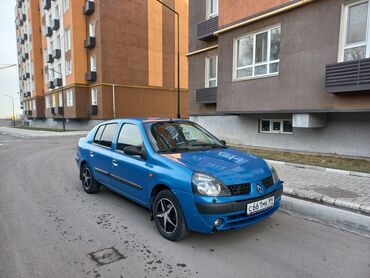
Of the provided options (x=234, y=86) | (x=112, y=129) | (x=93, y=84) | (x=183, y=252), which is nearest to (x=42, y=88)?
(x=93, y=84)

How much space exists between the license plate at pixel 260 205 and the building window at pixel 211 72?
10.6 metres

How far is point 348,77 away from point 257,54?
3669 millimetres

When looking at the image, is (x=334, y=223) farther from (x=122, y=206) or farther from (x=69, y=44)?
(x=69, y=44)

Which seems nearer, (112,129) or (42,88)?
(112,129)

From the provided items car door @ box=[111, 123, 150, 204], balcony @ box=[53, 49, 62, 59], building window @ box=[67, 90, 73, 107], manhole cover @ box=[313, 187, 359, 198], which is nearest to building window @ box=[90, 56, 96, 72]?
building window @ box=[67, 90, 73, 107]

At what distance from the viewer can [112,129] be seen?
5.10 metres

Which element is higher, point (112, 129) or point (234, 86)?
point (234, 86)

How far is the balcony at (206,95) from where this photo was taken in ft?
41.4

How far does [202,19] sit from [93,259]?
1332 centimetres

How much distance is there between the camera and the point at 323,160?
A: 309 inches

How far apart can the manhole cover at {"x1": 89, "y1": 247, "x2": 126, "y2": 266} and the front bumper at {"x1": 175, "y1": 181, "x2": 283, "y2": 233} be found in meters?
0.93

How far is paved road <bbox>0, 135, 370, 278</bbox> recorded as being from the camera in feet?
9.41

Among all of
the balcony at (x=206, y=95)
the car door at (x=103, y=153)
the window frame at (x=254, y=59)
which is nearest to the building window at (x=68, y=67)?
the balcony at (x=206, y=95)

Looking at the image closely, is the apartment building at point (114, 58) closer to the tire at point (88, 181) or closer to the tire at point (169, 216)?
the tire at point (88, 181)
